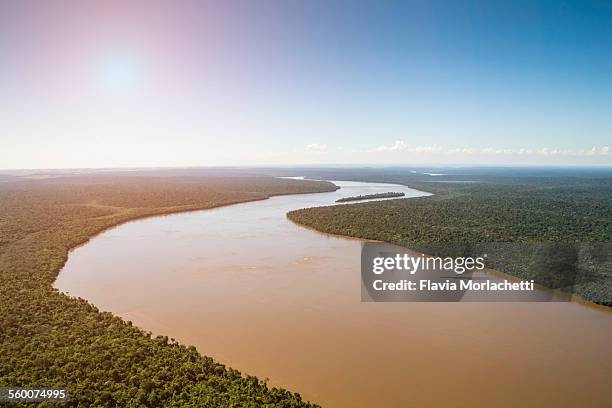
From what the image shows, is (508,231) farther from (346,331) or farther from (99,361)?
(99,361)

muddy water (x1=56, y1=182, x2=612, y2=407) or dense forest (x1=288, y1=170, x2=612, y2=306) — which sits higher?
dense forest (x1=288, y1=170, x2=612, y2=306)

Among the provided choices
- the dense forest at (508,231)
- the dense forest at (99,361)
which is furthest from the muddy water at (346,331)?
the dense forest at (508,231)

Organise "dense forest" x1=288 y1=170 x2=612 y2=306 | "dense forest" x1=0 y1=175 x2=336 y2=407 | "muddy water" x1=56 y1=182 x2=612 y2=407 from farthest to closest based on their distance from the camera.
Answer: "dense forest" x1=288 y1=170 x2=612 y2=306 < "muddy water" x1=56 y1=182 x2=612 y2=407 < "dense forest" x1=0 y1=175 x2=336 y2=407

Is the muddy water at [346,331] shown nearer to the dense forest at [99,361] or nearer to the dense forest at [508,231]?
the dense forest at [99,361]

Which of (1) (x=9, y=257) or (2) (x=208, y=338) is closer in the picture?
(2) (x=208, y=338)

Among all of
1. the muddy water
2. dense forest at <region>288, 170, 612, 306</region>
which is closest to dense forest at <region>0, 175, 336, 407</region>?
the muddy water

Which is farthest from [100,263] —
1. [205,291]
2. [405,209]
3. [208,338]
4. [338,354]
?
[405,209]

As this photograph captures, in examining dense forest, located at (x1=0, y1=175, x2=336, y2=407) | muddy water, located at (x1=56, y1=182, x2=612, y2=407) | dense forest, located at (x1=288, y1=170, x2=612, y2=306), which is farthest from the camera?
dense forest, located at (x1=288, y1=170, x2=612, y2=306)

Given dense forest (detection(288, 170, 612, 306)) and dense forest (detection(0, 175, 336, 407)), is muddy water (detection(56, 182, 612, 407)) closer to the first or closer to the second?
dense forest (detection(0, 175, 336, 407))

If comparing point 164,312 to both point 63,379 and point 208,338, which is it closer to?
point 208,338
